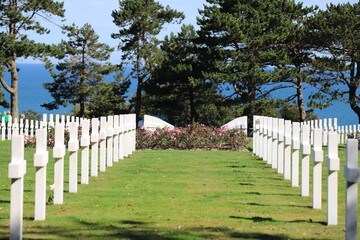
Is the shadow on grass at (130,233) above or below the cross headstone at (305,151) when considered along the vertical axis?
below

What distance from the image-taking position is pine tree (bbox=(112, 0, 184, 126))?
2312 inches

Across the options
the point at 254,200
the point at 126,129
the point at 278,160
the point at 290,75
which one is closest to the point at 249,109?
the point at 290,75

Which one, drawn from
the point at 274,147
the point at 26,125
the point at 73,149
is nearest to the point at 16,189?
the point at 73,149

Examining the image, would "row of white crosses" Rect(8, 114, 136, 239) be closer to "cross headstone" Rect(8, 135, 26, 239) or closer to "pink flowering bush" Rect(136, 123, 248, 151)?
"cross headstone" Rect(8, 135, 26, 239)

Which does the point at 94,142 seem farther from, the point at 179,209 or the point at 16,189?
the point at 16,189

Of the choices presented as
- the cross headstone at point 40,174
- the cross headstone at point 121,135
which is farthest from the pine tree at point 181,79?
the cross headstone at point 40,174

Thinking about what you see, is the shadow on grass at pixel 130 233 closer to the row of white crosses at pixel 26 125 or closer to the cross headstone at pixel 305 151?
the cross headstone at pixel 305 151

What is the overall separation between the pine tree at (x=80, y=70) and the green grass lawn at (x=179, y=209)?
5333cm

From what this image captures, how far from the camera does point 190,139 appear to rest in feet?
79.2

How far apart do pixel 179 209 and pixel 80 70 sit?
198 ft

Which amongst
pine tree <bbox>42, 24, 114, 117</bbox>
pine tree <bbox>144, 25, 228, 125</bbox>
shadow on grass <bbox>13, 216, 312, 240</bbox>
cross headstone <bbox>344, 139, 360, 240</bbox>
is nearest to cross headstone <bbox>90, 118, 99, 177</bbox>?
shadow on grass <bbox>13, 216, 312, 240</bbox>

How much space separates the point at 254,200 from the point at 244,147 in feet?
46.9

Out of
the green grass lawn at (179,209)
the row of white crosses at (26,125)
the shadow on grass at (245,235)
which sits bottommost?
the shadow on grass at (245,235)

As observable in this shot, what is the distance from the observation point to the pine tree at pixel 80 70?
6725 centimetres
